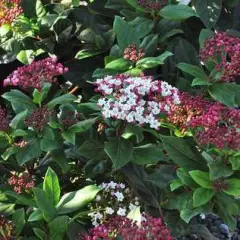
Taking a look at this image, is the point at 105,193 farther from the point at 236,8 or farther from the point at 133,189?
the point at 236,8

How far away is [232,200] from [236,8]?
153 cm

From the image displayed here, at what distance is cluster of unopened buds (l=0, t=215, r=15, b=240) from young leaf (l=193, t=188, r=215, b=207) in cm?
65

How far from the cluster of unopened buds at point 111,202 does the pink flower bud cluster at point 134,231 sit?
0.26 meters

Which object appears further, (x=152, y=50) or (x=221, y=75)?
(x=152, y=50)

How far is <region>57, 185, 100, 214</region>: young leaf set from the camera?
2078 mm

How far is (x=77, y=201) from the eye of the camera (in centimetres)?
210

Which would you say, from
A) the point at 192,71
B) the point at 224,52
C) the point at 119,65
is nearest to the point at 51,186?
the point at 119,65

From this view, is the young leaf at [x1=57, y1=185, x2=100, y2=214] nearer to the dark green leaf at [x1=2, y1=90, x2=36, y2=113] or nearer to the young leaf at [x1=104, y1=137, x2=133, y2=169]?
the young leaf at [x1=104, y1=137, x2=133, y2=169]

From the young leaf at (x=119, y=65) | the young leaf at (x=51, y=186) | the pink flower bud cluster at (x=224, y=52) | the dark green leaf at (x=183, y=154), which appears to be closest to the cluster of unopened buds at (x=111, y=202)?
the young leaf at (x=51, y=186)

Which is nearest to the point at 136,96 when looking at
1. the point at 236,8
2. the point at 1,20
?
the point at 1,20

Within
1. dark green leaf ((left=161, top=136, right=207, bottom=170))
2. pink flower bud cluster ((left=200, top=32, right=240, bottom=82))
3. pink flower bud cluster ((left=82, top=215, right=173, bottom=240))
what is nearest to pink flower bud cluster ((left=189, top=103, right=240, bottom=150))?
dark green leaf ((left=161, top=136, right=207, bottom=170))

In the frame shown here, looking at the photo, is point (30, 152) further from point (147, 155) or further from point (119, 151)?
point (147, 155)

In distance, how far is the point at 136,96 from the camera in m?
1.94

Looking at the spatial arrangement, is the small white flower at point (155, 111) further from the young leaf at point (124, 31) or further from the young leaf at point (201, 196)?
the young leaf at point (124, 31)
